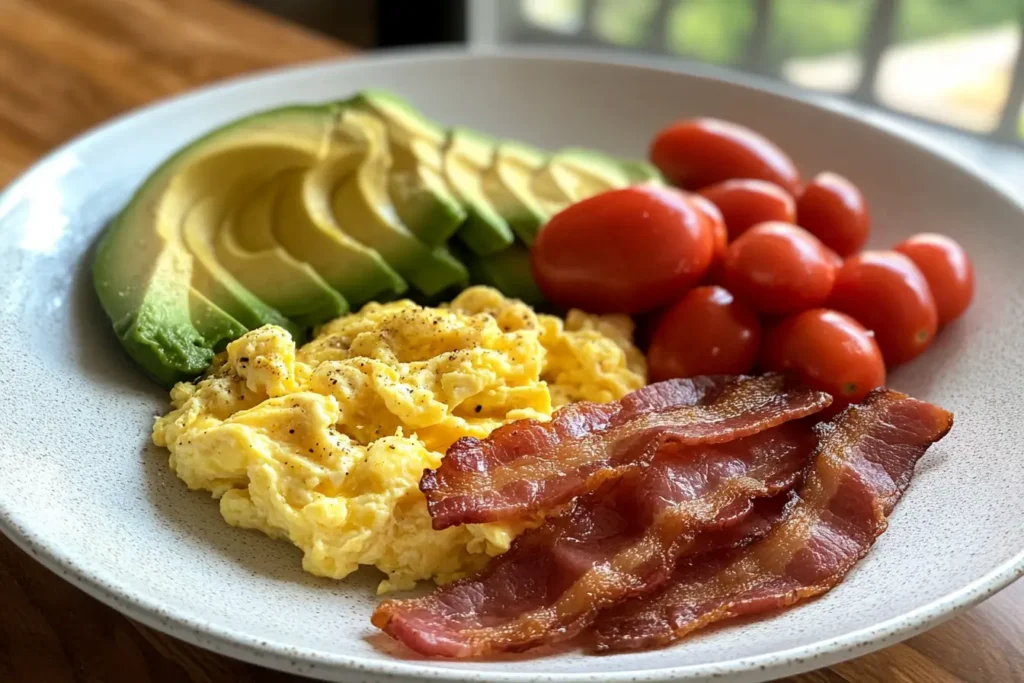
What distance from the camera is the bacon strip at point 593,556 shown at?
134cm

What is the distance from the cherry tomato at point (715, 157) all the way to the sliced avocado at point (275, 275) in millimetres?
958

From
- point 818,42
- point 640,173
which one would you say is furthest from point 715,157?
point 818,42

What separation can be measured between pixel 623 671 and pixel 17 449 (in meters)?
1.00

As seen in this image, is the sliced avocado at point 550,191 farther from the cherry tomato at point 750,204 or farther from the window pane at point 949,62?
the window pane at point 949,62

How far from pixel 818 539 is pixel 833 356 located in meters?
0.46

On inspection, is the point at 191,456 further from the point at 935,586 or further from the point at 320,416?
the point at 935,586

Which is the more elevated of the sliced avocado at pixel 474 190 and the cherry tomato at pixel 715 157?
the cherry tomato at pixel 715 157

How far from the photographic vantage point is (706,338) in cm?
190

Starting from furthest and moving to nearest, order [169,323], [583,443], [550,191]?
[550,191] < [169,323] < [583,443]

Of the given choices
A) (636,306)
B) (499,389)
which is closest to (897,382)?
(636,306)

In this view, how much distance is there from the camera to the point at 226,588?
1.41m

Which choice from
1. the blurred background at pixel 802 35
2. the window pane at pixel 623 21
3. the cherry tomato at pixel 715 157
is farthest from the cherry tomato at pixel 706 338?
the window pane at pixel 623 21

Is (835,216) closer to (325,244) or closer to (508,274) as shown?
(508,274)

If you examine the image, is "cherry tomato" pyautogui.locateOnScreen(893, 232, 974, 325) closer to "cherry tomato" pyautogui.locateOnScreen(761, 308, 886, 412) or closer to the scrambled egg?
"cherry tomato" pyautogui.locateOnScreen(761, 308, 886, 412)
